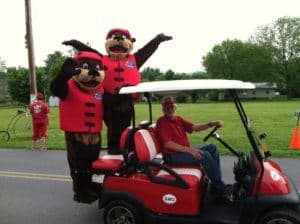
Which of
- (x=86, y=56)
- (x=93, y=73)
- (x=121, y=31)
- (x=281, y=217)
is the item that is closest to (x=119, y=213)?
(x=281, y=217)

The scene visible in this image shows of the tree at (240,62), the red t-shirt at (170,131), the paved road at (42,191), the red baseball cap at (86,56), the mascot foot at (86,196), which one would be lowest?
the paved road at (42,191)

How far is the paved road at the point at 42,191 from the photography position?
634 centimetres

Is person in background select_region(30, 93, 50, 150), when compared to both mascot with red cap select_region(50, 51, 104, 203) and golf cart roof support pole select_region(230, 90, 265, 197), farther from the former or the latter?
golf cart roof support pole select_region(230, 90, 265, 197)

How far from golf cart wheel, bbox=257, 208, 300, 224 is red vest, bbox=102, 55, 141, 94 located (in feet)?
9.71

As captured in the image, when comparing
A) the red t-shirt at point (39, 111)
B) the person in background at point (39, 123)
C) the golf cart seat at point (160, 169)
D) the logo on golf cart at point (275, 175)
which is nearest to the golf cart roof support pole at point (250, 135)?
the logo on golf cart at point (275, 175)

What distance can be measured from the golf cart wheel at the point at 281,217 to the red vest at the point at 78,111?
265cm

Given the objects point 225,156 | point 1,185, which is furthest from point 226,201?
point 225,156

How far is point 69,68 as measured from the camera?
625cm

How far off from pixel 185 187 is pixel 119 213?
0.83 meters

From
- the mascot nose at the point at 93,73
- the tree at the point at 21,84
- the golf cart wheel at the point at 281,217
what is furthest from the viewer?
the tree at the point at 21,84

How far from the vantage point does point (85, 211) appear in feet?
21.5

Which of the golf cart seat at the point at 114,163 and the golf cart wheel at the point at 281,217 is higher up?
the golf cart seat at the point at 114,163

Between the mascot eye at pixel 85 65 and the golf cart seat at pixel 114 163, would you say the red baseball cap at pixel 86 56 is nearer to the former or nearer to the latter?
the mascot eye at pixel 85 65

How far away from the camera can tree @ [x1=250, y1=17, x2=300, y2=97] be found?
264ft
